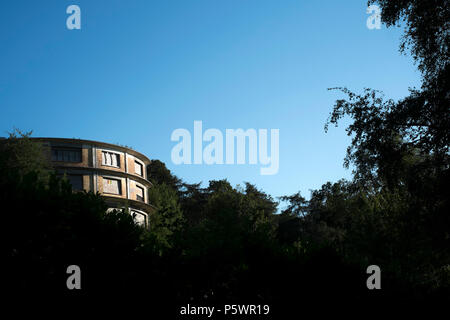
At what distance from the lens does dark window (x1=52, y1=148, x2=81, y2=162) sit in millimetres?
55125

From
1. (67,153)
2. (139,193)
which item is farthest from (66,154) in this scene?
(139,193)

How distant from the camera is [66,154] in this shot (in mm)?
55656

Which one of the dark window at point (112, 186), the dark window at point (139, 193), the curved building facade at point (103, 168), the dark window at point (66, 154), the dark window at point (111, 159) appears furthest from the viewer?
the dark window at point (139, 193)

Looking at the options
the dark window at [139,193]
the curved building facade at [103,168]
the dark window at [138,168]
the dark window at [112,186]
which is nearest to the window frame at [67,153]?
the curved building facade at [103,168]

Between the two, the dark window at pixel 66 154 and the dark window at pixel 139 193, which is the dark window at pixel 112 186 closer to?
the dark window at pixel 139 193

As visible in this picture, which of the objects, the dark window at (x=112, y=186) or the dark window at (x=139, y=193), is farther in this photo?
the dark window at (x=139, y=193)

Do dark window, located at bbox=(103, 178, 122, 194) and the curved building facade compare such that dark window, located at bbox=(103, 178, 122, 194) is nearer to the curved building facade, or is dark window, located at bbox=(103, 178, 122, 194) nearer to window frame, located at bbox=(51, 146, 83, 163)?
the curved building facade

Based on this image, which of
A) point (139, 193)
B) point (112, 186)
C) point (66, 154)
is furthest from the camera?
point (139, 193)

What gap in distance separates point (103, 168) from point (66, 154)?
4883mm

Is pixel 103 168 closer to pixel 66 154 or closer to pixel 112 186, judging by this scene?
pixel 112 186

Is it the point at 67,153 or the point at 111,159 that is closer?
the point at 67,153

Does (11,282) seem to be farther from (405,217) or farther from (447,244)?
(447,244)

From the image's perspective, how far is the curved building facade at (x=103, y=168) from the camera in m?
55.0

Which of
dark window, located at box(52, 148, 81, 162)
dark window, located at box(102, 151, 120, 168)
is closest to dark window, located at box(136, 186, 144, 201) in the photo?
dark window, located at box(102, 151, 120, 168)
